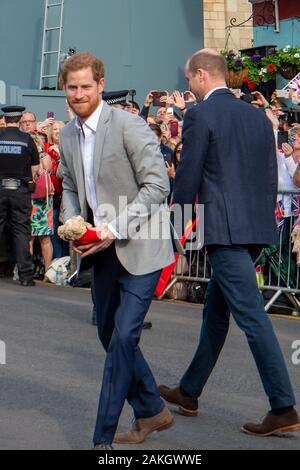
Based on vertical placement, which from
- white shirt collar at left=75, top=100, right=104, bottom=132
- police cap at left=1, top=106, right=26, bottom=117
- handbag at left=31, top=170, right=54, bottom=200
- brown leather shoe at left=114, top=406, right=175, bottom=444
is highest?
police cap at left=1, top=106, right=26, bottom=117

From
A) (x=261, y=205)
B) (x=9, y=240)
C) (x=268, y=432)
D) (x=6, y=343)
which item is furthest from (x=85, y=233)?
(x=9, y=240)

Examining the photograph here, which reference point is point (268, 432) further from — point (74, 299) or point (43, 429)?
point (74, 299)

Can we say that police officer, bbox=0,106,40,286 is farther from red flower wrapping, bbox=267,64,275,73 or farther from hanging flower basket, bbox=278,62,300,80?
red flower wrapping, bbox=267,64,275,73

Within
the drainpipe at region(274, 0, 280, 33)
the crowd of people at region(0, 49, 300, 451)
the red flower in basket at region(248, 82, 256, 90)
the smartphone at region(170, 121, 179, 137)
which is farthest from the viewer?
the drainpipe at region(274, 0, 280, 33)

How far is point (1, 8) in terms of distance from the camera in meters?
24.1

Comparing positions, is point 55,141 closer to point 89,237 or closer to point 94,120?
point 94,120

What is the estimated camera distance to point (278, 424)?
6578mm

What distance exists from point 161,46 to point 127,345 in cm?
1974

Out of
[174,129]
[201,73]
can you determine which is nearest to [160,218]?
[201,73]

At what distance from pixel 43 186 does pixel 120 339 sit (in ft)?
29.6

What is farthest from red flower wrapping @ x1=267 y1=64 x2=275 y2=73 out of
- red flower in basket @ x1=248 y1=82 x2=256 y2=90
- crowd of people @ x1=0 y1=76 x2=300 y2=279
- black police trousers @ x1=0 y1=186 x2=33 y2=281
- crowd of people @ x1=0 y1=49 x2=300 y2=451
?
crowd of people @ x1=0 y1=49 x2=300 y2=451

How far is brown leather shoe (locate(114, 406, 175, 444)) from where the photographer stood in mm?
6367

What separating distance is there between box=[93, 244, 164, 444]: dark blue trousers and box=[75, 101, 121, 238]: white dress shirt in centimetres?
26

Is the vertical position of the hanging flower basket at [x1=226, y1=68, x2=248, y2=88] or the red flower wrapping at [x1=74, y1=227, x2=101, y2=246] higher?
the hanging flower basket at [x1=226, y1=68, x2=248, y2=88]
